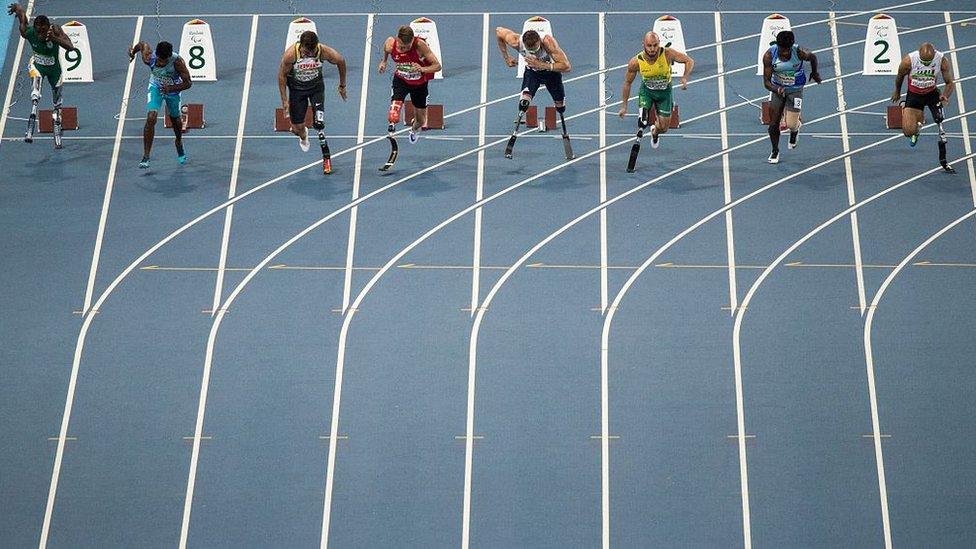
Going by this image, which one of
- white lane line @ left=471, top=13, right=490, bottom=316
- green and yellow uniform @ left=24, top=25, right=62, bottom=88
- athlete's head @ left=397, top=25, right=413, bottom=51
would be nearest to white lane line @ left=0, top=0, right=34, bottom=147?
green and yellow uniform @ left=24, top=25, right=62, bottom=88

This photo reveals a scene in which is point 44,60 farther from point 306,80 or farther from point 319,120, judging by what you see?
point 319,120

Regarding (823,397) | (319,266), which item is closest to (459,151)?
(319,266)

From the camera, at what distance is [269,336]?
1853 centimetres

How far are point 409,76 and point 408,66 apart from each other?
123 mm

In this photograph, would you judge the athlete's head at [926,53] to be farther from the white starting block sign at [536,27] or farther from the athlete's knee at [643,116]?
the white starting block sign at [536,27]

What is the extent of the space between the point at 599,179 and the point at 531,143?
43.3 inches

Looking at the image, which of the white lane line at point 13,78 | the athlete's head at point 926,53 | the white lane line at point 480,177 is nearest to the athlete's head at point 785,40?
the athlete's head at point 926,53

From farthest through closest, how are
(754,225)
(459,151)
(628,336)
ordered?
(459,151) → (754,225) → (628,336)

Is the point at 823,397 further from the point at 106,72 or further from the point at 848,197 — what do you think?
the point at 106,72

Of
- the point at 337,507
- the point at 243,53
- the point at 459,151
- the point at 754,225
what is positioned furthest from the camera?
the point at 243,53

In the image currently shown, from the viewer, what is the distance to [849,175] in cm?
2056

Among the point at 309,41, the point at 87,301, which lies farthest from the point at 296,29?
the point at 87,301

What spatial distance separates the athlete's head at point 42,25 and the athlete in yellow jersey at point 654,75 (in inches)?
265

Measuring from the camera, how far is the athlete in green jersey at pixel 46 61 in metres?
20.9
